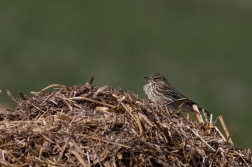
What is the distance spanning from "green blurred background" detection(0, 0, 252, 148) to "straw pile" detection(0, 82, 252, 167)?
13.5 metres

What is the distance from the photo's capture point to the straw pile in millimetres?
8414

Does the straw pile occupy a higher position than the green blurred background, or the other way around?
the green blurred background

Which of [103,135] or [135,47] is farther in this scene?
[135,47]

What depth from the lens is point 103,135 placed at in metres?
8.67

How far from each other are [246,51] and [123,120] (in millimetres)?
22940

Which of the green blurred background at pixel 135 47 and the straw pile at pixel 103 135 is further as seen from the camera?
the green blurred background at pixel 135 47

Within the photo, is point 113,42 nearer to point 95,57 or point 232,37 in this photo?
point 95,57

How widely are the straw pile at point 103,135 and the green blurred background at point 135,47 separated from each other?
44.3 feet

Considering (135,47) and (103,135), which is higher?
(135,47)

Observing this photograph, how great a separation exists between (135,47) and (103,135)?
2284 centimetres

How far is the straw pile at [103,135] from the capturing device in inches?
331

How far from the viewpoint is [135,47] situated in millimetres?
31391

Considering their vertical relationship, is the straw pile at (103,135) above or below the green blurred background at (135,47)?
below

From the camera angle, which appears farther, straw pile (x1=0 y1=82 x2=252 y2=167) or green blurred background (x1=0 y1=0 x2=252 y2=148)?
green blurred background (x1=0 y1=0 x2=252 y2=148)
